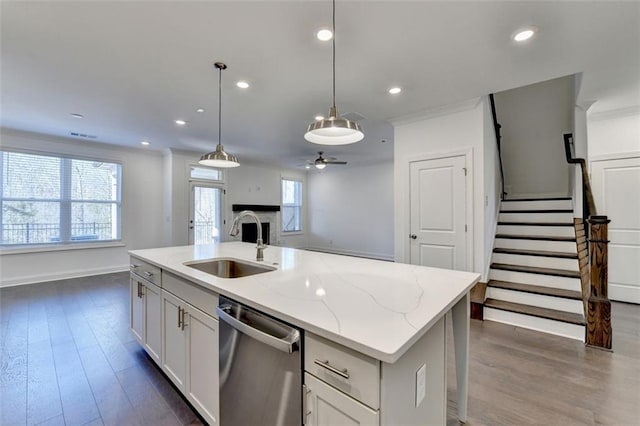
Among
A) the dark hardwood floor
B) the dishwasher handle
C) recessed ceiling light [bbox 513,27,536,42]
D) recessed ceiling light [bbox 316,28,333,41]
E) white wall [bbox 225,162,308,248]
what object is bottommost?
the dark hardwood floor

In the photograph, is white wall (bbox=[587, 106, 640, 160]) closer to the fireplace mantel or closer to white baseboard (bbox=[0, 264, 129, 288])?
the fireplace mantel

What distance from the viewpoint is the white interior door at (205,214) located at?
6.34m

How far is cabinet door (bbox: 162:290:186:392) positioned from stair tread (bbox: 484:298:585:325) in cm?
326

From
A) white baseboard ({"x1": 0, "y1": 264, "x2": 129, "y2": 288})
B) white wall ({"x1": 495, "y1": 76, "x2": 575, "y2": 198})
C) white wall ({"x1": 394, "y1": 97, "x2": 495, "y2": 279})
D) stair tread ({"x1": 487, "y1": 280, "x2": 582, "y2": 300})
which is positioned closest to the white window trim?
white baseboard ({"x1": 0, "y1": 264, "x2": 129, "y2": 288})

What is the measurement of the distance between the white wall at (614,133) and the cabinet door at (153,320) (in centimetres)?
578

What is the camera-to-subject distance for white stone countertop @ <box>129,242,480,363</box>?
924 millimetres

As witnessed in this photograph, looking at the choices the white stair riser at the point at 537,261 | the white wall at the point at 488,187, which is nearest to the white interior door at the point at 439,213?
the white wall at the point at 488,187

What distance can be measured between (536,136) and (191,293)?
20.7 feet

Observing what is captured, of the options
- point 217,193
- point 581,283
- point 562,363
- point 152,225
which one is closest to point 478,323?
point 562,363

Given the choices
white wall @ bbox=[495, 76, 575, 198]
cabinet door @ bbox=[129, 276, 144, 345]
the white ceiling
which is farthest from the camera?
white wall @ bbox=[495, 76, 575, 198]

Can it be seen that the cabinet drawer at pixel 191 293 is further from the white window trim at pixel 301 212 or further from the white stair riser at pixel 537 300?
the white window trim at pixel 301 212

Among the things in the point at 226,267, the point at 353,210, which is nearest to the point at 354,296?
the point at 226,267

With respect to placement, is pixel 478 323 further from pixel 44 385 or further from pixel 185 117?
pixel 185 117

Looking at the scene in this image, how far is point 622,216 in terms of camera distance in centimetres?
382
